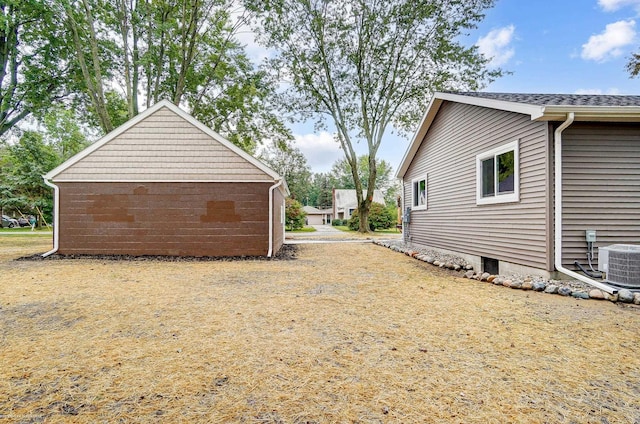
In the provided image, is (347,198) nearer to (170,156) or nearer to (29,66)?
(29,66)

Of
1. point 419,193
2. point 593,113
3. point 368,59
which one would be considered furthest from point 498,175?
point 368,59

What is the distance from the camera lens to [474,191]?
790 centimetres

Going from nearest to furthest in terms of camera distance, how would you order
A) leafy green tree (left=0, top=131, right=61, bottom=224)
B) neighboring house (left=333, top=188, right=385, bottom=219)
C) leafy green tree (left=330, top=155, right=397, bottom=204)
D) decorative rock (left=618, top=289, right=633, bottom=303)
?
decorative rock (left=618, top=289, right=633, bottom=303)
leafy green tree (left=0, top=131, right=61, bottom=224)
neighboring house (left=333, top=188, right=385, bottom=219)
leafy green tree (left=330, top=155, right=397, bottom=204)

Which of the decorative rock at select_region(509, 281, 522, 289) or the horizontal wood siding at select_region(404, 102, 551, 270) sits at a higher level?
the horizontal wood siding at select_region(404, 102, 551, 270)

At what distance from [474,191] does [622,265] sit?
3.47m

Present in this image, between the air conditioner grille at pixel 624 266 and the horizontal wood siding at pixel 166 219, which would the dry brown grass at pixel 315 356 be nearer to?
the air conditioner grille at pixel 624 266

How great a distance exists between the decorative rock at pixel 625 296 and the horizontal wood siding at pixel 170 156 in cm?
778

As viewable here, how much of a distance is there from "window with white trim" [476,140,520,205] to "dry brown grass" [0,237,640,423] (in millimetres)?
2438

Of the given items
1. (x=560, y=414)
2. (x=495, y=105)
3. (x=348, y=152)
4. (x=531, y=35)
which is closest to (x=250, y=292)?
(x=560, y=414)

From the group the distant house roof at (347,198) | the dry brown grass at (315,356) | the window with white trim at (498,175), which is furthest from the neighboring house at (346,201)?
the dry brown grass at (315,356)

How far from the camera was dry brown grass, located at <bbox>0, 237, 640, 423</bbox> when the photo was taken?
201 centimetres

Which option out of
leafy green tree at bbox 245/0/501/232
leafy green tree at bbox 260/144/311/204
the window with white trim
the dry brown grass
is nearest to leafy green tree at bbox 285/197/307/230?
leafy green tree at bbox 245/0/501/232

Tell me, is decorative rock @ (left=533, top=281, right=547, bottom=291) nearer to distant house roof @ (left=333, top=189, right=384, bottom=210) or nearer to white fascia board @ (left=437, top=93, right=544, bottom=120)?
white fascia board @ (left=437, top=93, right=544, bottom=120)

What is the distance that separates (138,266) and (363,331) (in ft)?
21.9
